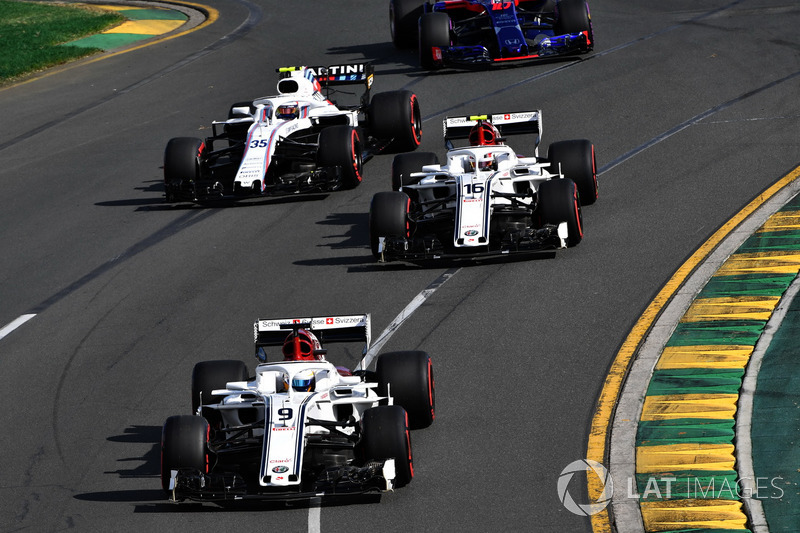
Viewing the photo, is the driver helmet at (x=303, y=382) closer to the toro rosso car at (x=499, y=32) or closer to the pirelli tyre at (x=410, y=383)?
the pirelli tyre at (x=410, y=383)

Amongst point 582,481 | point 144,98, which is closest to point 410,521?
point 582,481

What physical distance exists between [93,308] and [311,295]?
2785 millimetres

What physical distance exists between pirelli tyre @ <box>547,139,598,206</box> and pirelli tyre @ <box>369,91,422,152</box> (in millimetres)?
4036

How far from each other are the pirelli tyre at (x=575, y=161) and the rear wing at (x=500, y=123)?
2.48 feet

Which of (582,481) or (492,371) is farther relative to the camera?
(492,371)

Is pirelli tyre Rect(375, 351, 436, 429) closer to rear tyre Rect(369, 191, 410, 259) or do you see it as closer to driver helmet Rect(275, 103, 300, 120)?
rear tyre Rect(369, 191, 410, 259)

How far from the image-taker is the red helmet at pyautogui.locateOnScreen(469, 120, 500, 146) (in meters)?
17.4

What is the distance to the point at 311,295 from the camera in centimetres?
1527

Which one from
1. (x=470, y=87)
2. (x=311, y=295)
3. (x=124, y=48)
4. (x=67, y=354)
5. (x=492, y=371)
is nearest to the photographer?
(x=492, y=371)

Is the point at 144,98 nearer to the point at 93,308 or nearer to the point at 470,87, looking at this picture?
the point at 470,87

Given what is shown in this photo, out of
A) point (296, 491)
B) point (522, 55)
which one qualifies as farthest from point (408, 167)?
point (522, 55)

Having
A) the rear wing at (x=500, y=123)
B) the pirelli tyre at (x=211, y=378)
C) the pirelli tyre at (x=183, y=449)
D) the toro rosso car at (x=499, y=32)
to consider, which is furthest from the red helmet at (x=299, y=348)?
the toro rosso car at (x=499, y=32)

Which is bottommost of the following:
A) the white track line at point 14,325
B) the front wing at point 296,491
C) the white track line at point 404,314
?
the white track line at point 14,325

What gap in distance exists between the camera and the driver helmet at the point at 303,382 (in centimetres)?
1095
